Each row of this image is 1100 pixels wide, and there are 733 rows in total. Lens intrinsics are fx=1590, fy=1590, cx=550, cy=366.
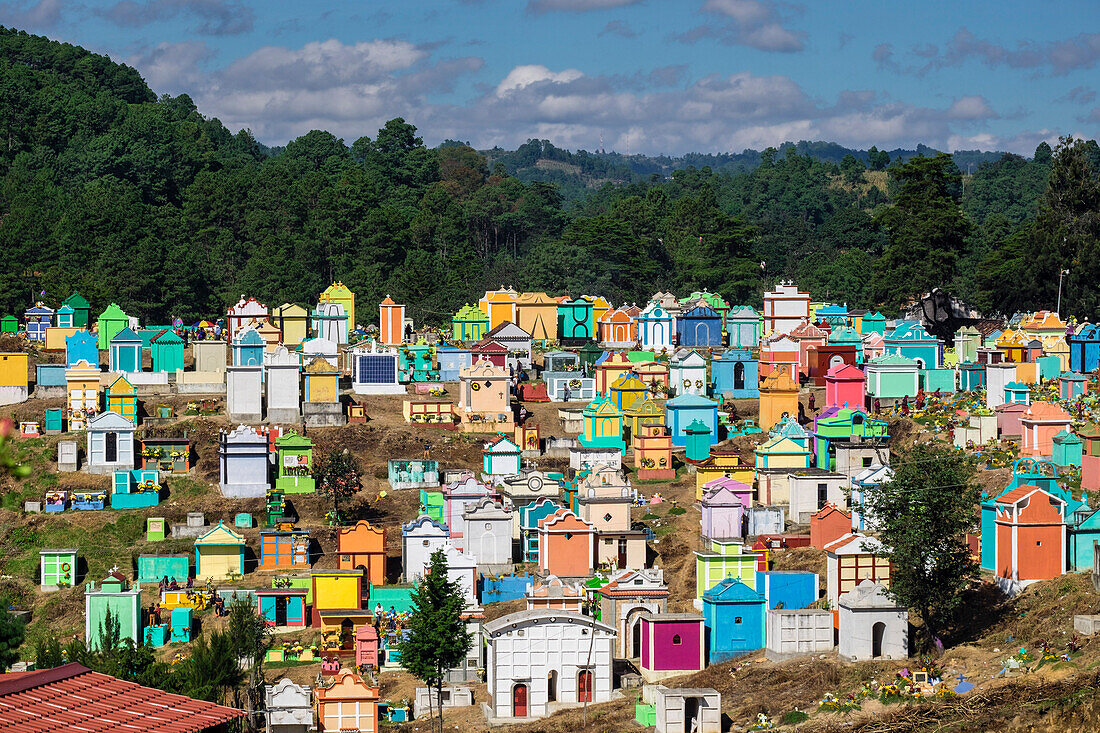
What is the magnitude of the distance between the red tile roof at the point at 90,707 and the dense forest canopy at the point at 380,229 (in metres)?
52.7

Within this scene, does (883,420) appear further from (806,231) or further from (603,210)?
(603,210)

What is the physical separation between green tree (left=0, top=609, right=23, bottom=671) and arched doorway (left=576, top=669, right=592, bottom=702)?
14.0 metres

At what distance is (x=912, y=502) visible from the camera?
39781 mm

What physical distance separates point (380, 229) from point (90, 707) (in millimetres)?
82510

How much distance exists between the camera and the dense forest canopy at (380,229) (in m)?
83.3

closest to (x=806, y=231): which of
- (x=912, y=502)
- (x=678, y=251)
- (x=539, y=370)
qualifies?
(x=678, y=251)

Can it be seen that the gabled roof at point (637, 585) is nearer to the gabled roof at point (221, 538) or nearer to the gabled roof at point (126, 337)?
the gabled roof at point (221, 538)

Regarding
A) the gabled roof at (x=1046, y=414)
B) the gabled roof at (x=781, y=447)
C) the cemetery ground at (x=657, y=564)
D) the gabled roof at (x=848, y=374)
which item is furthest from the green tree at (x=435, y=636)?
the gabled roof at (x=848, y=374)

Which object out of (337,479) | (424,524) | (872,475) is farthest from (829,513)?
(337,479)

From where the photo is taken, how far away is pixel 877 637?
3878 cm

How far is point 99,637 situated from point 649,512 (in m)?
17.6

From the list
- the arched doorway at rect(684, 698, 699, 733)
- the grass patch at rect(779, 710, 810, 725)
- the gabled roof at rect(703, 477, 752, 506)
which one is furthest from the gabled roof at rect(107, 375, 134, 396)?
the grass patch at rect(779, 710, 810, 725)

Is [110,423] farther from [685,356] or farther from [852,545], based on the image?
[852,545]

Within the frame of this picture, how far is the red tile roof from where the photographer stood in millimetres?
25969
